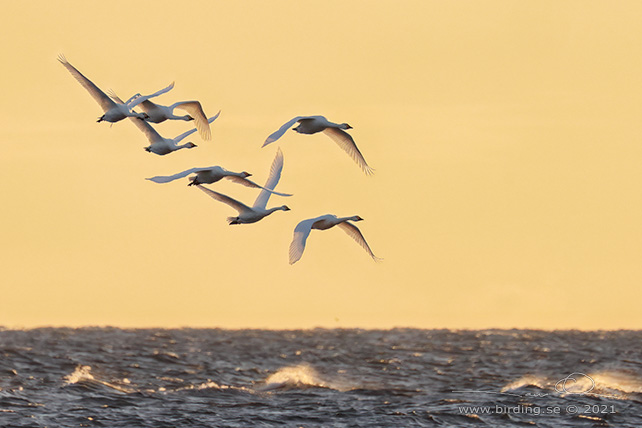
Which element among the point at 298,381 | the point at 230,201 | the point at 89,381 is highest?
the point at 230,201

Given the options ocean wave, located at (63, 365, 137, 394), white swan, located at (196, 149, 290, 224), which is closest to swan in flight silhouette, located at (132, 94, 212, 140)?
white swan, located at (196, 149, 290, 224)

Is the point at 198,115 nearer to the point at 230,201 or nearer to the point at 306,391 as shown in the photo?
the point at 230,201

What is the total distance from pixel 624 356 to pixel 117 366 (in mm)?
30593

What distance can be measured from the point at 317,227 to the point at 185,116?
5.59 metres

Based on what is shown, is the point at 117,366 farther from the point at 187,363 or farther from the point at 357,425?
the point at 357,425

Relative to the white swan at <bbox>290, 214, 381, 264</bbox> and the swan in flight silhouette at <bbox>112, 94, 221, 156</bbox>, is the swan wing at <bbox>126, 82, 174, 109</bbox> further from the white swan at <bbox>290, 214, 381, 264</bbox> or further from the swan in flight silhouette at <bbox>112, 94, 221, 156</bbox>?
the white swan at <bbox>290, 214, 381, 264</bbox>

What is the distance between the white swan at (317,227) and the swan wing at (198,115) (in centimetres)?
415

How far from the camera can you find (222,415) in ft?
120

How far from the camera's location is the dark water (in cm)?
3600

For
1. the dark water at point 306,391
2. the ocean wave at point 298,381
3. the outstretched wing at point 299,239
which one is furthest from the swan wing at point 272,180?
the ocean wave at point 298,381

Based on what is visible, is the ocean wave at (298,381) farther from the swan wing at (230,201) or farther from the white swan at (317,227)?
the swan wing at (230,201)

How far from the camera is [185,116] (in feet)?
95.5

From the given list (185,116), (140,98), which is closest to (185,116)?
(185,116)

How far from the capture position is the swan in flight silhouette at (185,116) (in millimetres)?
28547
